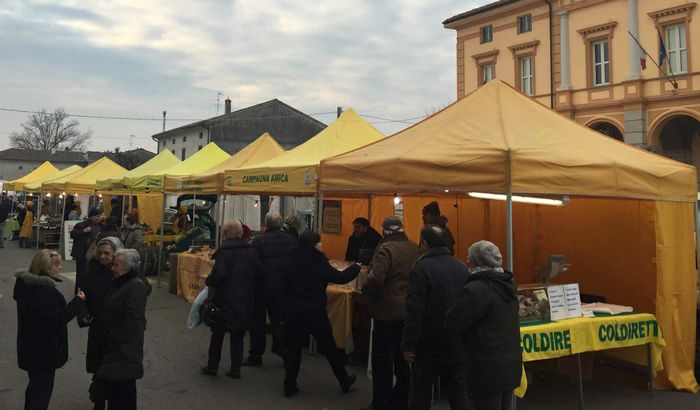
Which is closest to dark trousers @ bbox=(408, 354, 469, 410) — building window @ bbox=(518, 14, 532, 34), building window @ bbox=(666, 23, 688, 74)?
building window @ bbox=(666, 23, 688, 74)

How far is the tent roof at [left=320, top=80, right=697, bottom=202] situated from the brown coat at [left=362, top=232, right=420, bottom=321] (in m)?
0.92

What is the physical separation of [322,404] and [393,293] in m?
1.41

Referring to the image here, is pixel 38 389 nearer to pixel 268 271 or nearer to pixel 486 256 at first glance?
pixel 268 271

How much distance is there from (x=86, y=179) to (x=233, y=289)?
46.4 feet

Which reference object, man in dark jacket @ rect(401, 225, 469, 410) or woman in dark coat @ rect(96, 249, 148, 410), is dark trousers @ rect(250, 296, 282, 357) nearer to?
woman in dark coat @ rect(96, 249, 148, 410)

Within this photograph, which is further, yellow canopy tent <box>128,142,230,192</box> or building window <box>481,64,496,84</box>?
building window <box>481,64,496,84</box>

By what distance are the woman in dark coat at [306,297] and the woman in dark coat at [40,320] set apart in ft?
5.93

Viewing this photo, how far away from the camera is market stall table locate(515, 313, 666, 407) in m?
4.39

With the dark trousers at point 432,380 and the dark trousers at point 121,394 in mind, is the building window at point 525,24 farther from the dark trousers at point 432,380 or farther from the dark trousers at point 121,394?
the dark trousers at point 121,394

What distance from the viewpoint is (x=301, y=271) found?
4.86 metres

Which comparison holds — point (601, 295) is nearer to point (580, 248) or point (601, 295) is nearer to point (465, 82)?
point (580, 248)

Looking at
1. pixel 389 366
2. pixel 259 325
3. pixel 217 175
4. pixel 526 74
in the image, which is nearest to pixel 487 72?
pixel 526 74

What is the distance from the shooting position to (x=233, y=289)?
211 inches

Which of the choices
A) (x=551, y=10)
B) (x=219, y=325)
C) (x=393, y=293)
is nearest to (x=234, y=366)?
(x=219, y=325)
